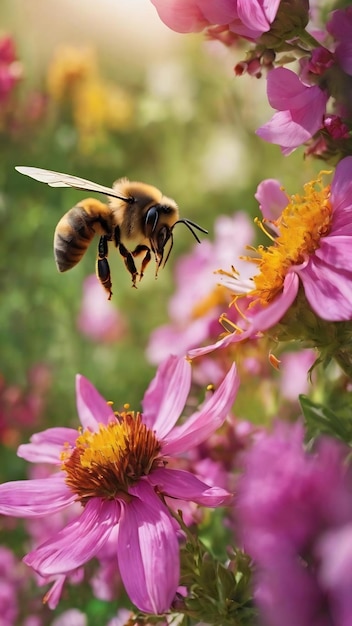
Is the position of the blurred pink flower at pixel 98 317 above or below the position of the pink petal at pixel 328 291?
below

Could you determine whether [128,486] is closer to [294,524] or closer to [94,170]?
[294,524]

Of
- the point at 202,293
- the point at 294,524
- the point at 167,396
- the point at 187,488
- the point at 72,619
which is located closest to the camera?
the point at 294,524

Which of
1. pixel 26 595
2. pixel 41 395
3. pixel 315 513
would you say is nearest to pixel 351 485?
pixel 315 513

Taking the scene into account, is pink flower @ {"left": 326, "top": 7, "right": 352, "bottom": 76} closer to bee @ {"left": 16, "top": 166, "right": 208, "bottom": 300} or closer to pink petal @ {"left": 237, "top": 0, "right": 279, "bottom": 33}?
pink petal @ {"left": 237, "top": 0, "right": 279, "bottom": 33}

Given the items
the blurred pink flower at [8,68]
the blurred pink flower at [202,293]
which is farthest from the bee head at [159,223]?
the blurred pink flower at [8,68]

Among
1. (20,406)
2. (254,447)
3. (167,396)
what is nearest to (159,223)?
(167,396)

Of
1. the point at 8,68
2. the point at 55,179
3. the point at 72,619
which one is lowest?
the point at 72,619

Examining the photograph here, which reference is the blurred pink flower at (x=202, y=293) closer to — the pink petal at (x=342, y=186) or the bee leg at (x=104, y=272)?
the bee leg at (x=104, y=272)
